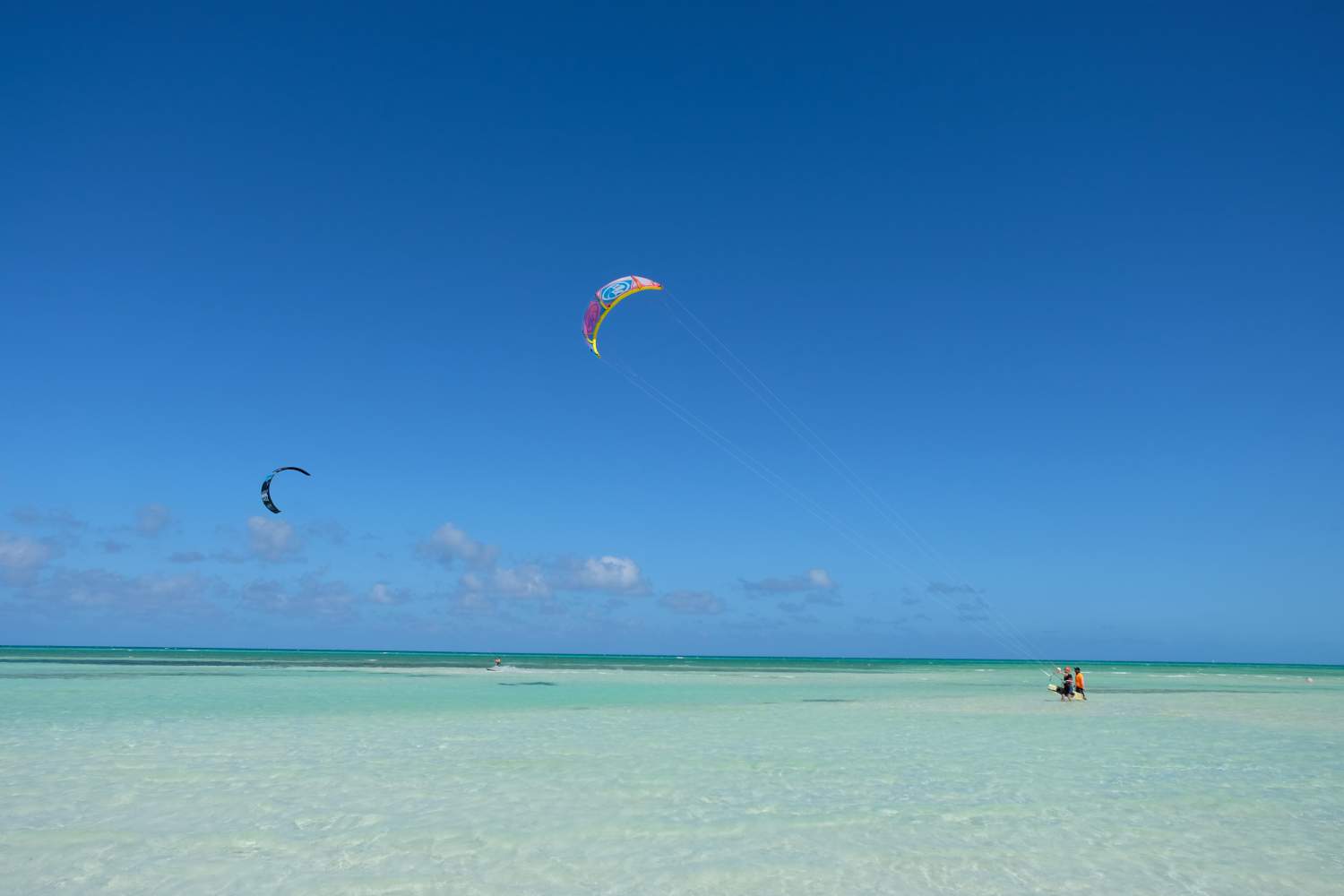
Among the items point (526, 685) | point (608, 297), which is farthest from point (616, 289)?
point (526, 685)

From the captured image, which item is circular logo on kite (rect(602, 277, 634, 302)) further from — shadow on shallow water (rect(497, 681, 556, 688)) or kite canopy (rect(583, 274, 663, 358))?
shadow on shallow water (rect(497, 681, 556, 688))

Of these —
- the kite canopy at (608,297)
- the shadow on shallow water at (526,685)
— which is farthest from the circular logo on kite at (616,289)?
the shadow on shallow water at (526,685)

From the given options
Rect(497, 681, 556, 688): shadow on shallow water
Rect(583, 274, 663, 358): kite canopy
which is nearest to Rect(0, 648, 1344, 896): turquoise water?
Rect(583, 274, 663, 358): kite canopy

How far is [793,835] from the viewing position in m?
9.80

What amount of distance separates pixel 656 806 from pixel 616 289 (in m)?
16.0

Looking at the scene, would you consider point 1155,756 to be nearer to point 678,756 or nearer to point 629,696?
point 678,756

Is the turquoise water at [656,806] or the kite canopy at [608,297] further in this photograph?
the kite canopy at [608,297]

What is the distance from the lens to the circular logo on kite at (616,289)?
2434cm

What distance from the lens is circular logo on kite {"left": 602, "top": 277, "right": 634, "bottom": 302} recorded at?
24344 millimetres

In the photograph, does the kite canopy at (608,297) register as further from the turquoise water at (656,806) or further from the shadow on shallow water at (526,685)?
the shadow on shallow water at (526,685)

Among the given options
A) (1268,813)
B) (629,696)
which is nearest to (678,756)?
(1268,813)

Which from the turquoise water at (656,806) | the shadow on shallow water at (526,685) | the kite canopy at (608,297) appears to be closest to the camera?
the turquoise water at (656,806)

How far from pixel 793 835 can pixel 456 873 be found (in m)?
3.71

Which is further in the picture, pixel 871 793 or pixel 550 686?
pixel 550 686
